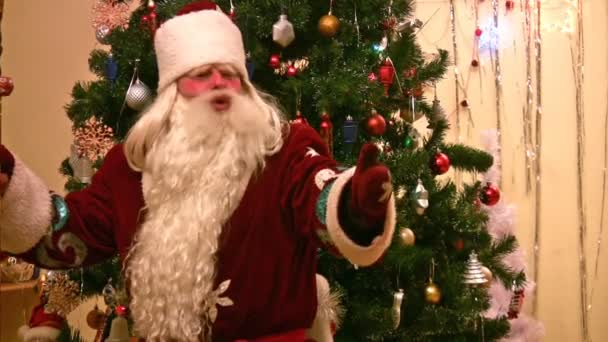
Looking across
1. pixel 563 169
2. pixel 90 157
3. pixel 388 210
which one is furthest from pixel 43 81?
pixel 563 169

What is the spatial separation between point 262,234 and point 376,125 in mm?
461

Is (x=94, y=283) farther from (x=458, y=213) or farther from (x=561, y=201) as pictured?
(x=561, y=201)

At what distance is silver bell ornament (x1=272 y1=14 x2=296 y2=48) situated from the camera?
1360 mm

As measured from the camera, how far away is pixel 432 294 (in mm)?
1449

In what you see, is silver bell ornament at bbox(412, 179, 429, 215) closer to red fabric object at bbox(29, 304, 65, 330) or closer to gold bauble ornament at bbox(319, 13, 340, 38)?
gold bauble ornament at bbox(319, 13, 340, 38)

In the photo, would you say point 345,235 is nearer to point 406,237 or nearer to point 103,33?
point 406,237

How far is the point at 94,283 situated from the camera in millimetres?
1480

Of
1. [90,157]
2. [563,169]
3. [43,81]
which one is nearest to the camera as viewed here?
[90,157]

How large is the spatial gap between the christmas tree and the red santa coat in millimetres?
252

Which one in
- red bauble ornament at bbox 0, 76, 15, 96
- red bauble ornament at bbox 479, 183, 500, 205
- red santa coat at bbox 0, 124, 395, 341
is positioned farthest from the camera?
red bauble ornament at bbox 479, 183, 500, 205

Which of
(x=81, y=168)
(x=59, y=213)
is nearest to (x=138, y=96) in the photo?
(x=81, y=168)

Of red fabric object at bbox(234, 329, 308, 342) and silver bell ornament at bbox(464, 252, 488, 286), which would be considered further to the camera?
silver bell ornament at bbox(464, 252, 488, 286)

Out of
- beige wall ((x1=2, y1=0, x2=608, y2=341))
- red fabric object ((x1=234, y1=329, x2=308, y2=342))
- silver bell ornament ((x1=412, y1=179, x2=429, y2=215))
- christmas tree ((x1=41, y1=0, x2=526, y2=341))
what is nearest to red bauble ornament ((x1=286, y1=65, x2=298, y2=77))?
christmas tree ((x1=41, y1=0, x2=526, y2=341))

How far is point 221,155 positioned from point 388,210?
0.37 metres
